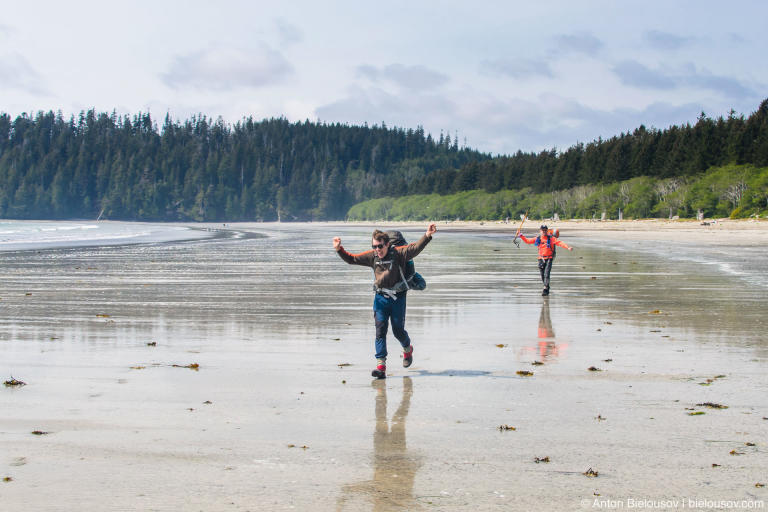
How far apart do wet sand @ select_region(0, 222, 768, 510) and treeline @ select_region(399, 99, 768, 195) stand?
79.2 m

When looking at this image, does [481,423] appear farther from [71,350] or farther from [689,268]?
[689,268]

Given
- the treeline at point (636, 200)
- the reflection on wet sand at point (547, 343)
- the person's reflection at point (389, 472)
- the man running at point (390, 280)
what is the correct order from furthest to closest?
the treeline at point (636, 200), the reflection on wet sand at point (547, 343), the man running at point (390, 280), the person's reflection at point (389, 472)

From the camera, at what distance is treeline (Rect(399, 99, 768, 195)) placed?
8681 centimetres

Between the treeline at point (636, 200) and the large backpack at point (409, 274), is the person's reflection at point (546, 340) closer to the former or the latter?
the large backpack at point (409, 274)

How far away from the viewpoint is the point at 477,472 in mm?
5051

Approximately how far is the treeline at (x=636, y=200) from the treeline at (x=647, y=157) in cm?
183

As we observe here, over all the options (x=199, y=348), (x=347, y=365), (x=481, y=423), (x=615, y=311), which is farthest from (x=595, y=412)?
(x=615, y=311)

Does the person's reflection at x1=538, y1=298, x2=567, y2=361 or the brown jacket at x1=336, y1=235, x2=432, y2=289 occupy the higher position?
the brown jacket at x1=336, y1=235, x2=432, y2=289

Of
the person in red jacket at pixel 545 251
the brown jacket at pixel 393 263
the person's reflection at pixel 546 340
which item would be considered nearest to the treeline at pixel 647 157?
the person in red jacket at pixel 545 251

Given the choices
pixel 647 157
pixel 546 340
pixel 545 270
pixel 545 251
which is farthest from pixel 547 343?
pixel 647 157

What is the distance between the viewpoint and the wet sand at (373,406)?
4781mm

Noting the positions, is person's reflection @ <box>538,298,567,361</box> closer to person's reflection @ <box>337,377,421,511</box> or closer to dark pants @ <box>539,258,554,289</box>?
dark pants @ <box>539,258,554,289</box>

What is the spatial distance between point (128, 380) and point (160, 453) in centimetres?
255

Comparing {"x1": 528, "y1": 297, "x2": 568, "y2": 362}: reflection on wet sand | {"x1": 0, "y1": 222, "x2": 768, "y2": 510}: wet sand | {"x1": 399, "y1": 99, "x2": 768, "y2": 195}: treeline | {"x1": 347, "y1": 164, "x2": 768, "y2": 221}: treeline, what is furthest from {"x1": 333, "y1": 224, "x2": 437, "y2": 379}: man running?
{"x1": 399, "y1": 99, "x2": 768, "y2": 195}: treeline
